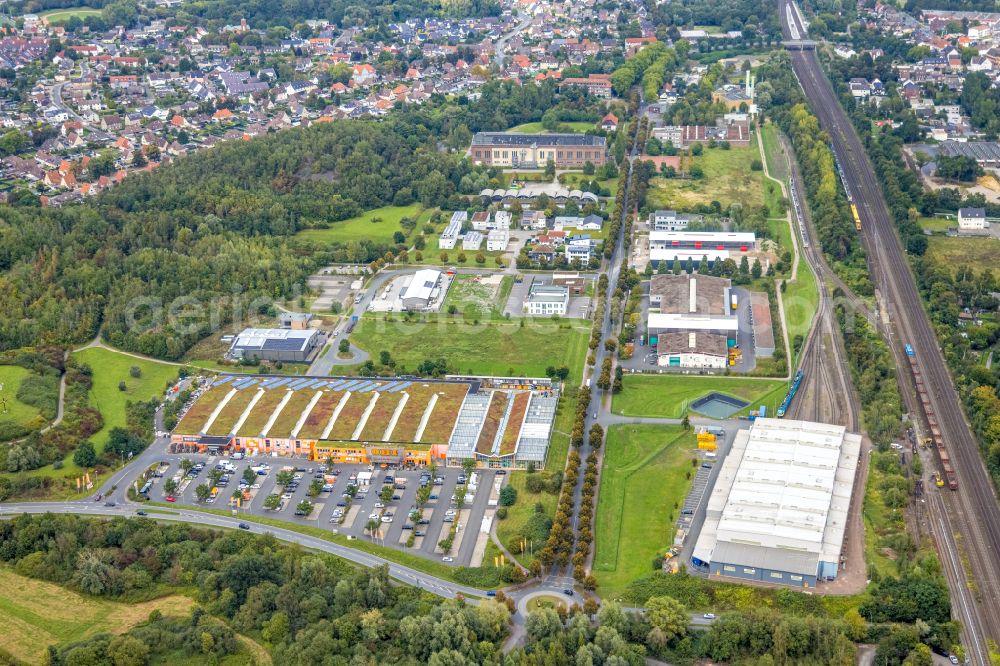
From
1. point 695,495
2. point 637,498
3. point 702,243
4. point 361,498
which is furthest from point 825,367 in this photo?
point 361,498

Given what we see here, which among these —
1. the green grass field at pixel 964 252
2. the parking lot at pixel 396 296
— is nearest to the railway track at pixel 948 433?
the green grass field at pixel 964 252

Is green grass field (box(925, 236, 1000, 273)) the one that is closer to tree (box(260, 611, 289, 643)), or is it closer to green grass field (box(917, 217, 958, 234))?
green grass field (box(917, 217, 958, 234))

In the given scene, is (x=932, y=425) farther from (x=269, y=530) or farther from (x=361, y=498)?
(x=269, y=530)

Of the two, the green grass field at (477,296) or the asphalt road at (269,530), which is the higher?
the asphalt road at (269,530)

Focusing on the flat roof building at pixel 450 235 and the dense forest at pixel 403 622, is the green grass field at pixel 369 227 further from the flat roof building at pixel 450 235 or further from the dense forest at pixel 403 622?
the dense forest at pixel 403 622

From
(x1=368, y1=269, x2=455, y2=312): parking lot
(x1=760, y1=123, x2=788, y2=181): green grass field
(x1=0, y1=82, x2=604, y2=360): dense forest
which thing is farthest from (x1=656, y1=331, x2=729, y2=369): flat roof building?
(x1=760, y1=123, x2=788, y2=181): green grass field

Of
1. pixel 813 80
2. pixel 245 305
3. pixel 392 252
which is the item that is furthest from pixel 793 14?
pixel 245 305
